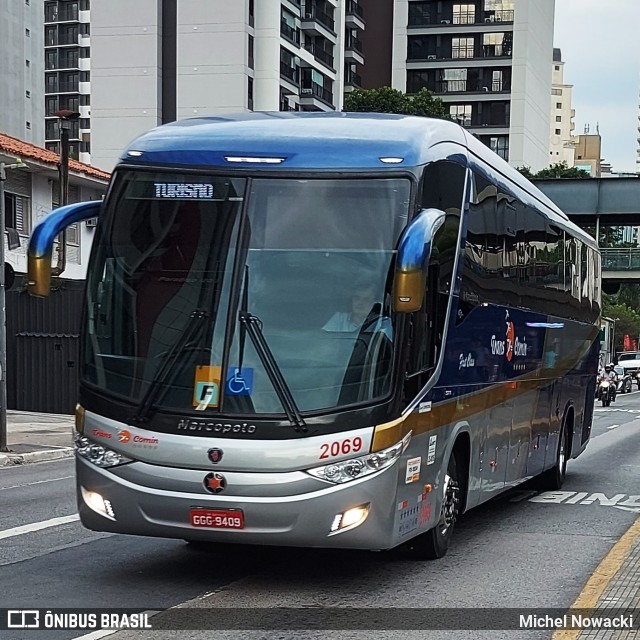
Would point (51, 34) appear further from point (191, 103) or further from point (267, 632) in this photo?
point (267, 632)

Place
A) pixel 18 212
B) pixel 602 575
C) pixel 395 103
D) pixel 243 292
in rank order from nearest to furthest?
pixel 243 292
pixel 602 575
pixel 18 212
pixel 395 103

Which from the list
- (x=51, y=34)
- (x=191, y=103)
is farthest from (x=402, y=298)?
(x=51, y=34)

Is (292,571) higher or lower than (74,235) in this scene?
lower

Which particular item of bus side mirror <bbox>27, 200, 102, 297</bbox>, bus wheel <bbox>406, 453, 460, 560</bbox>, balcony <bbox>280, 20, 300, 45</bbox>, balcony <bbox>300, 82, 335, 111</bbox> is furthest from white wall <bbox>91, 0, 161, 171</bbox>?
bus side mirror <bbox>27, 200, 102, 297</bbox>

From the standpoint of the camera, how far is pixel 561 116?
17462 centimetres

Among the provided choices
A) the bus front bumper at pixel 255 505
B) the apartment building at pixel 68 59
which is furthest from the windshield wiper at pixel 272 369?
the apartment building at pixel 68 59

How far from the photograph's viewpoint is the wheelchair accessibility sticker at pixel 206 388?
727cm

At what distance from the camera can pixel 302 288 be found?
24.5 ft

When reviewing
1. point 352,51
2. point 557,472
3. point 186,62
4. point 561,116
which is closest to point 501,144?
point 352,51

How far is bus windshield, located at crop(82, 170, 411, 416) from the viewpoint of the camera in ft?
23.9

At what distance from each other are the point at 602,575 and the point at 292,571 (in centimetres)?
240

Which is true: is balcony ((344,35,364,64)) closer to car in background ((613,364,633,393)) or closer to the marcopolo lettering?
car in background ((613,364,633,393))

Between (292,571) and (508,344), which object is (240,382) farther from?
(508,344)

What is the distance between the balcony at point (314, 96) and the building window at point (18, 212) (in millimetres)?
43689
